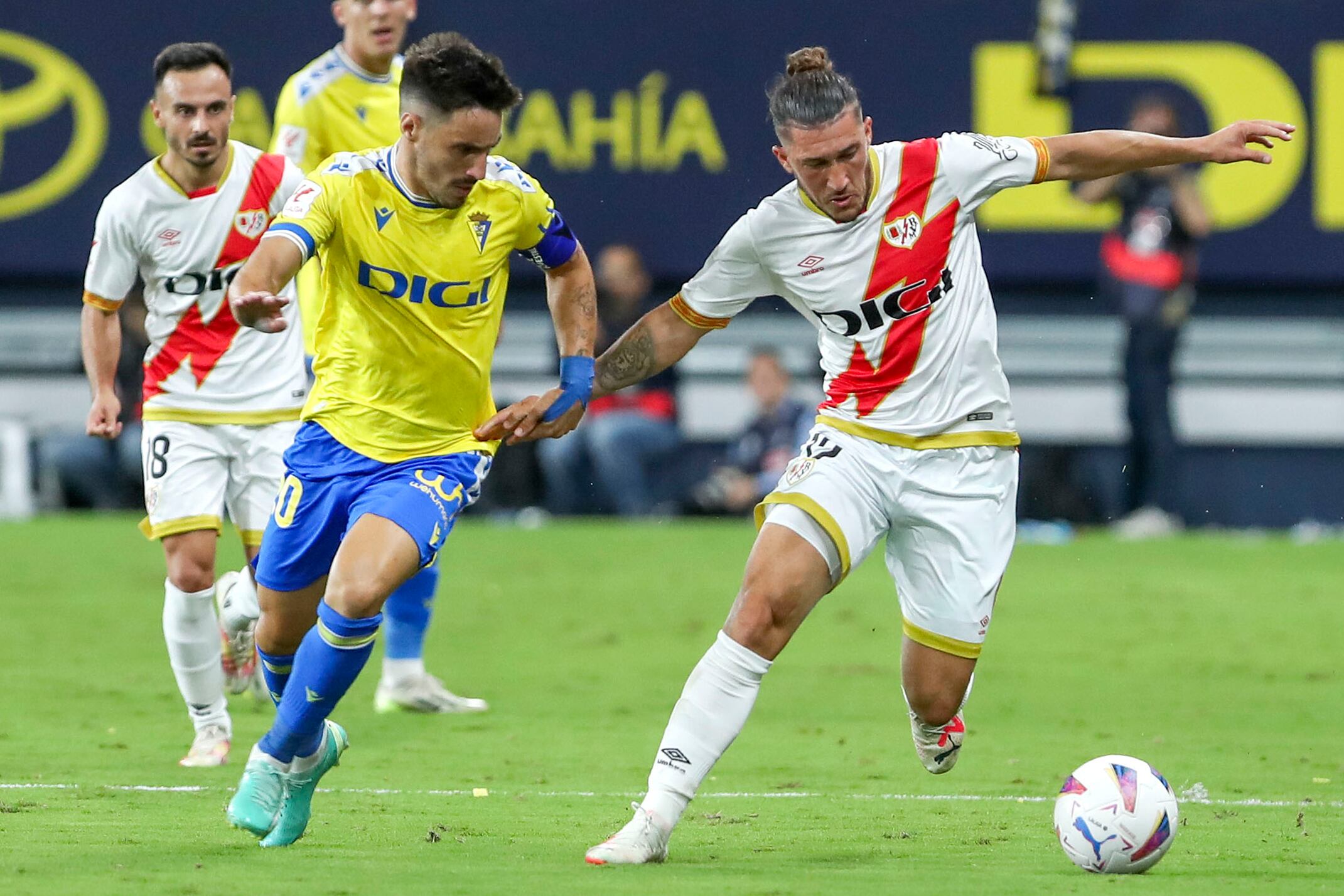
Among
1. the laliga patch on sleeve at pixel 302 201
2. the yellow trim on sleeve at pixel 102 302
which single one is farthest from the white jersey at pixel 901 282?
the yellow trim on sleeve at pixel 102 302

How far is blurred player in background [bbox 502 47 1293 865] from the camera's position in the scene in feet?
→ 20.7

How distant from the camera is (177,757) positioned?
787 centimetres

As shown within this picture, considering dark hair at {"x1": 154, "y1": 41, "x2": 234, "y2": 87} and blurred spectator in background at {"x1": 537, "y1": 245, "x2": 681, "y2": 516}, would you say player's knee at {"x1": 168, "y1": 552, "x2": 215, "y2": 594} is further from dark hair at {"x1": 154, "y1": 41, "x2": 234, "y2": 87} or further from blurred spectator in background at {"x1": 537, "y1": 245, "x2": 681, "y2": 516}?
blurred spectator in background at {"x1": 537, "y1": 245, "x2": 681, "y2": 516}

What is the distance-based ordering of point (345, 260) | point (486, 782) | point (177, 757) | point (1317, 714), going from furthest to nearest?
1. point (1317, 714)
2. point (177, 757)
3. point (486, 782)
4. point (345, 260)

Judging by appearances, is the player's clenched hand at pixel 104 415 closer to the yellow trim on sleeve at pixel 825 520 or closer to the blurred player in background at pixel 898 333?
the blurred player in background at pixel 898 333

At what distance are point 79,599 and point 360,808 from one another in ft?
21.8

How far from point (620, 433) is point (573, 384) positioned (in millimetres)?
9895

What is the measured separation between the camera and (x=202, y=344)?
8227 mm

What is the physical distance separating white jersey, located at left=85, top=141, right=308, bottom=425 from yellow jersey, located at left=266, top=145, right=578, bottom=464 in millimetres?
1557

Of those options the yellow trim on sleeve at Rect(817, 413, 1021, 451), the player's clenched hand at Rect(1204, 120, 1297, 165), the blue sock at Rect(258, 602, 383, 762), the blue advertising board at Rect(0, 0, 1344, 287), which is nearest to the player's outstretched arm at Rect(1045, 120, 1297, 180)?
the player's clenched hand at Rect(1204, 120, 1297, 165)

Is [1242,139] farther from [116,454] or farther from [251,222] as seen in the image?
[116,454]

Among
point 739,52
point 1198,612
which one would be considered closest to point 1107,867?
point 1198,612

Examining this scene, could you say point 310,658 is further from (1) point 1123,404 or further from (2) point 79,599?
(1) point 1123,404

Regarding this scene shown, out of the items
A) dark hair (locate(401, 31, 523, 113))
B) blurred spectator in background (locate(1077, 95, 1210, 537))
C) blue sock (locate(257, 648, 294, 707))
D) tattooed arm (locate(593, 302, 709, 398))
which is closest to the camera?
dark hair (locate(401, 31, 523, 113))
